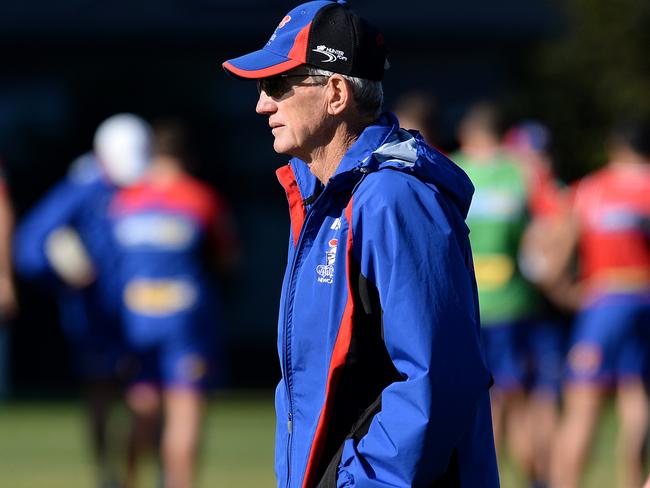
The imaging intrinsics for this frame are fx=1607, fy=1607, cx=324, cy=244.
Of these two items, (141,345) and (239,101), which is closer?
(141,345)

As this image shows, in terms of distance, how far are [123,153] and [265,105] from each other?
25.3 feet

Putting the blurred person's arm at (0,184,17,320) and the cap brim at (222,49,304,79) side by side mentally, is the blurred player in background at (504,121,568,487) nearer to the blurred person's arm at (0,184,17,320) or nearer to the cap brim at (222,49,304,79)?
the blurred person's arm at (0,184,17,320)

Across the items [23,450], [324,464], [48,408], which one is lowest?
[48,408]

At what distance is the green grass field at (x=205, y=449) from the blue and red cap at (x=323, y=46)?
7.91 m

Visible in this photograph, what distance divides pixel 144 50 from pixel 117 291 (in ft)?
53.2

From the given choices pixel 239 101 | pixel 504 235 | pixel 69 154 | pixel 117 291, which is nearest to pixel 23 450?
pixel 117 291

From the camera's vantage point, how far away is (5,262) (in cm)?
1084

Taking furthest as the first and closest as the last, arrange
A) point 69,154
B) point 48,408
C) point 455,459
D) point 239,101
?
point 239,101, point 69,154, point 48,408, point 455,459

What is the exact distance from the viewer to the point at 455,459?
13.1ft

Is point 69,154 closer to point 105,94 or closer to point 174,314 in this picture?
point 105,94

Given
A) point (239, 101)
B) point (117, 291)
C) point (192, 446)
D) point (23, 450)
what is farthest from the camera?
point (239, 101)

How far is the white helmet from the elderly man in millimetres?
7593

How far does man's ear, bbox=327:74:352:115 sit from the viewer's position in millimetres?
4200

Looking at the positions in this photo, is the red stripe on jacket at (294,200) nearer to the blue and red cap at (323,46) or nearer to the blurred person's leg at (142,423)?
the blue and red cap at (323,46)
